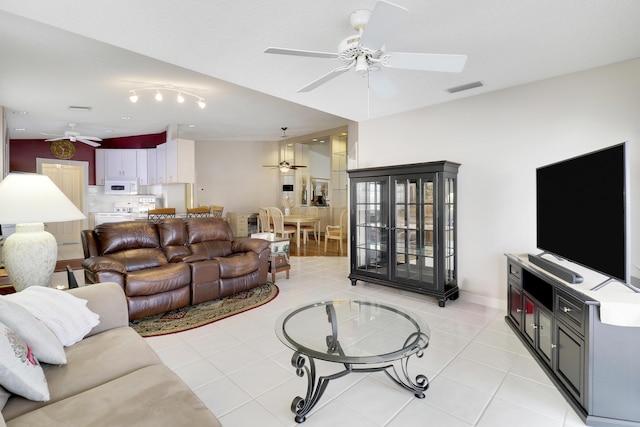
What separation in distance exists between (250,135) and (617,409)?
321 inches

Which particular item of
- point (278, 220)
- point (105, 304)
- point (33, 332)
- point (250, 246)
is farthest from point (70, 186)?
point (33, 332)

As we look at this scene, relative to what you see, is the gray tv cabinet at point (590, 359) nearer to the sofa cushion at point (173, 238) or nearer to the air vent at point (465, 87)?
the air vent at point (465, 87)

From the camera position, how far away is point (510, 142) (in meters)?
3.35

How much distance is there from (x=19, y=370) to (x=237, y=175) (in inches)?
318

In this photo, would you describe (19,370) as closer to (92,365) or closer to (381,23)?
(92,365)

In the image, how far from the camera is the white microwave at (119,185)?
7.60 m

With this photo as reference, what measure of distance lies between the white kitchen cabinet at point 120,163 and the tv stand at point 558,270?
8.21 meters

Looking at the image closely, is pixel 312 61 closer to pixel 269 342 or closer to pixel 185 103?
pixel 269 342

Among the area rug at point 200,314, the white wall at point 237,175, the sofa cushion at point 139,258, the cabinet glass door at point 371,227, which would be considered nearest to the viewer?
the area rug at point 200,314

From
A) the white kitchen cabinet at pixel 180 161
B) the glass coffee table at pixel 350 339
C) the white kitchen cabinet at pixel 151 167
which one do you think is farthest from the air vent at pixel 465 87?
the white kitchen cabinet at pixel 151 167

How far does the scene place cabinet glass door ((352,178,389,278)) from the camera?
13.2 feet

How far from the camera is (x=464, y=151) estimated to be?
3.69 meters

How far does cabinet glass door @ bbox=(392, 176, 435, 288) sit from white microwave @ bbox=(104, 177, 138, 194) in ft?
21.9

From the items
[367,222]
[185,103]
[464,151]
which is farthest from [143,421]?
[185,103]
